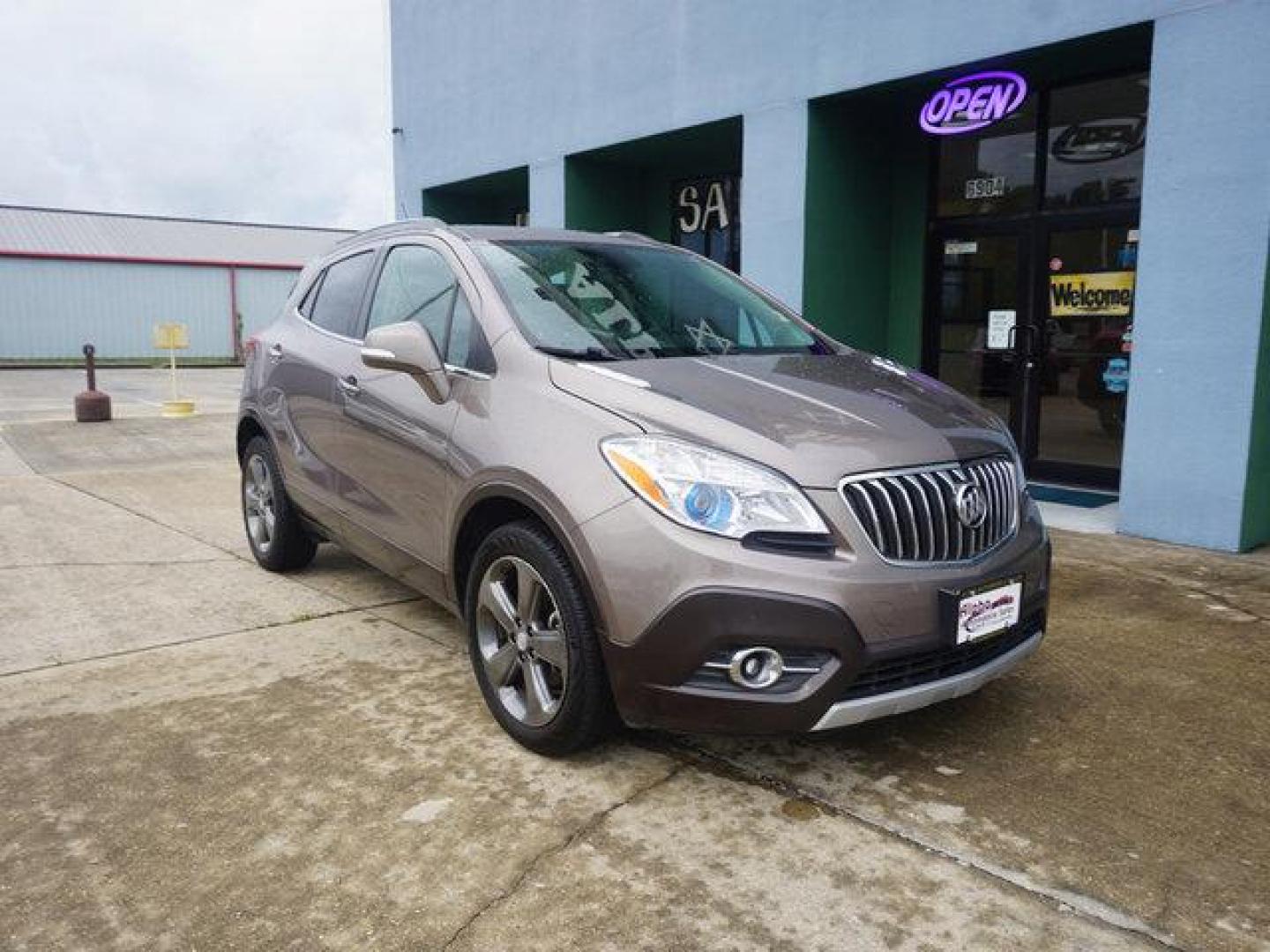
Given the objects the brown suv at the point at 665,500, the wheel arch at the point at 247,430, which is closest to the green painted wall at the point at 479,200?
the wheel arch at the point at 247,430

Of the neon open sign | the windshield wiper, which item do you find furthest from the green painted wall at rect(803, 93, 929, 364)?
the windshield wiper

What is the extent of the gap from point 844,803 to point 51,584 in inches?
170

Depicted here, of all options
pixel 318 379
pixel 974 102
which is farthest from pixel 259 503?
pixel 974 102

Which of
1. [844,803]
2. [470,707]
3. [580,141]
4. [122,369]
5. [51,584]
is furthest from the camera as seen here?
[122,369]

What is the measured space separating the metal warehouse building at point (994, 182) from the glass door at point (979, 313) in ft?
0.07

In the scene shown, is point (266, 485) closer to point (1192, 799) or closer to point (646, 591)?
point (646, 591)

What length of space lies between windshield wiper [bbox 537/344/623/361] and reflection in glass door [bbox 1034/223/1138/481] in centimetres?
555

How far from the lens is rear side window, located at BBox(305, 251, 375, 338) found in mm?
4594

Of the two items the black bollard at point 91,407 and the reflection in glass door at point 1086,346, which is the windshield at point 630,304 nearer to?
the reflection in glass door at point 1086,346

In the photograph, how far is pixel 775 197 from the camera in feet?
27.7

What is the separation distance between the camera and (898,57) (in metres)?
7.34

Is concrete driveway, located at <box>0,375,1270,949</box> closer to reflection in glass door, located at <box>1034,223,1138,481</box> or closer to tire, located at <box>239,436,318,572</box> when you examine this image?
tire, located at <box>239,436,318,572</box>

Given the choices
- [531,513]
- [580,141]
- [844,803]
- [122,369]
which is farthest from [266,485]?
[122,369]

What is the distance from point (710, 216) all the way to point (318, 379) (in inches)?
296
